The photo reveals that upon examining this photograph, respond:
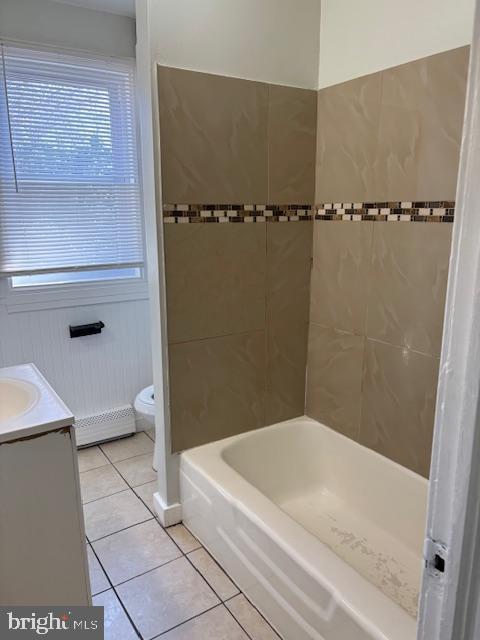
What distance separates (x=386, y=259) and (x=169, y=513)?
60.6 inches

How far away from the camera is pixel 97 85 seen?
266 cm

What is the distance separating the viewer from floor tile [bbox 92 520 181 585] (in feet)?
6.48

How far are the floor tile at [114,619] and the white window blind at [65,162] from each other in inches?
67.3

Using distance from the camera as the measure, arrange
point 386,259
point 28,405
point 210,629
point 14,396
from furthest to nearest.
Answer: point 386,259
point 210,629
point 14,396
point 28,405

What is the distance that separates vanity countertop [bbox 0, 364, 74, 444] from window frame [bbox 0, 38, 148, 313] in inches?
39.8

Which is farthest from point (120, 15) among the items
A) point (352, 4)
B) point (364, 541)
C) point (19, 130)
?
point (364, 541)

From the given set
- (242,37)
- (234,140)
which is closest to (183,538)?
(234,140)

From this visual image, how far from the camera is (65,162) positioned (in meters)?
2.62

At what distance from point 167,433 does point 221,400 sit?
293 mm

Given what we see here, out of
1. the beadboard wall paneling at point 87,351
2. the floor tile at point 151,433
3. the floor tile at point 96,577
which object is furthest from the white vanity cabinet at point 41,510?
the floor tile at point 151,433

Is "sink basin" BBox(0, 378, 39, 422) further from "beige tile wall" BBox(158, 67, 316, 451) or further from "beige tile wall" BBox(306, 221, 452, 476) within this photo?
"beige tile wall" BBox(306, 221, 452, 476)

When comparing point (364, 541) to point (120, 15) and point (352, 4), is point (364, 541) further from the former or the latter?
point (120, 15)

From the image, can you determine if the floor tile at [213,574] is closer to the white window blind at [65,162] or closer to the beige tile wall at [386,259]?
the beige tile wall at [386,259]

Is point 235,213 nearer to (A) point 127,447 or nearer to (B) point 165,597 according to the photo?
(B) point 165,597
